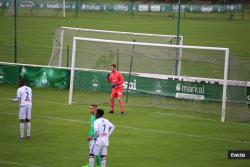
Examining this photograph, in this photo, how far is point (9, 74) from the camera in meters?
36.2

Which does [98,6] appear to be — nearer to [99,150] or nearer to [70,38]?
[70,38]

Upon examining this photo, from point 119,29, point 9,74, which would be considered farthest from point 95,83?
point 119,29

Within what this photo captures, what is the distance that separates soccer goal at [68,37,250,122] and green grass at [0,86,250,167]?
0.70 metres

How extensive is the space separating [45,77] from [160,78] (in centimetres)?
665

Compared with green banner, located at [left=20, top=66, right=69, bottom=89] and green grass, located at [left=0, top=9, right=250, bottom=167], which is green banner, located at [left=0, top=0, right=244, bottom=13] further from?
green grass, located at [left=0, top=9, right=250, bottom=167]

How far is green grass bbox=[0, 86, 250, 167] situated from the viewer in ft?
Result: 72.0

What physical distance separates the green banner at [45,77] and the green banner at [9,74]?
0.36m

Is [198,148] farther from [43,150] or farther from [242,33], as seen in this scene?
[242,33]

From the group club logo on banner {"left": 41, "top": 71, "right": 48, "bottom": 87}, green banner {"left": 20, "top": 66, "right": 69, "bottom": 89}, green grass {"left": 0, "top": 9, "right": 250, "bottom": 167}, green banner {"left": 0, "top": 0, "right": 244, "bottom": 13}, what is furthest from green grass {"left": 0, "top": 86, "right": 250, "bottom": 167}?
green banner {"left": 0, "top": 0, "right": 244, "bottom": 13}

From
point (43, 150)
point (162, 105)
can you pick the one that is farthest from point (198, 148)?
point (162, 105)

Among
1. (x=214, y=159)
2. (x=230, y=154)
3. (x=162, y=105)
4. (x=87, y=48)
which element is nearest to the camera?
(x=230, y=154)

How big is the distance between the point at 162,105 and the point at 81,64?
18.8 feet

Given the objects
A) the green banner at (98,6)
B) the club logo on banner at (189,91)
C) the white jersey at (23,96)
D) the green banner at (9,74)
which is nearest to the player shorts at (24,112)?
the white jersey at (23,96)

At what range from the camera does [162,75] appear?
107 feet
